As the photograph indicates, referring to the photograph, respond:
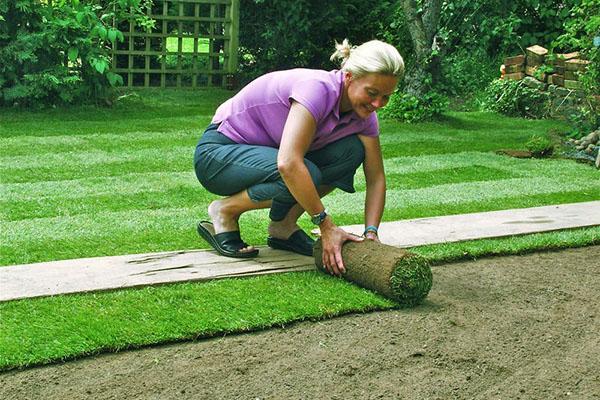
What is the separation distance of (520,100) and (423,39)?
150 centimetres

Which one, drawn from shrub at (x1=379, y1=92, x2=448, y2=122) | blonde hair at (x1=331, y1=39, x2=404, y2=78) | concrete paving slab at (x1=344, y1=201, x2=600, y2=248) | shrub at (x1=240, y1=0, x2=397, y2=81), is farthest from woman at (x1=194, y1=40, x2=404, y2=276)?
shrub at (x1=240, y1=0, x2=397, y2=81)

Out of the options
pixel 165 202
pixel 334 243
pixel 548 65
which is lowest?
pixel 165 202

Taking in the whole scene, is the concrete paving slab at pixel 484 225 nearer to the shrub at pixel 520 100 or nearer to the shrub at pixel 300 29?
the shrub at pixel 520 100

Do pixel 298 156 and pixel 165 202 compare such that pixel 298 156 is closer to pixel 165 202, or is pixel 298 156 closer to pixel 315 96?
pixel 315 96

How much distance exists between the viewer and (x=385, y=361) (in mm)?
3625

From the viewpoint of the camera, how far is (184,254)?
4.79m

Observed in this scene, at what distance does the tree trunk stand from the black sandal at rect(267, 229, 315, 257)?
5.64 meters

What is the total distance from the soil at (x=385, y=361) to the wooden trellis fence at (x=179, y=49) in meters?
7.95

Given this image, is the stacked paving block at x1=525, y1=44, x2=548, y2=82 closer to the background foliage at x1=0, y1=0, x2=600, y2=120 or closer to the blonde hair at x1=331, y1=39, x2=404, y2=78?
the background foliage at x1=0, y1=0, x2=600, y2=120

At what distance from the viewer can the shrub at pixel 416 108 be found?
10148mm

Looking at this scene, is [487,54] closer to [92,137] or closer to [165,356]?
[92,137]

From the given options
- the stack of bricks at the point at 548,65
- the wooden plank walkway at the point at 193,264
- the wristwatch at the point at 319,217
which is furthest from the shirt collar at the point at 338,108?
the stack of bricks at the point at 548,65

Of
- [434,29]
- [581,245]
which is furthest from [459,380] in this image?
[434,29]

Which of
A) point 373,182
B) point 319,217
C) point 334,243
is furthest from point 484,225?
point 319,217
